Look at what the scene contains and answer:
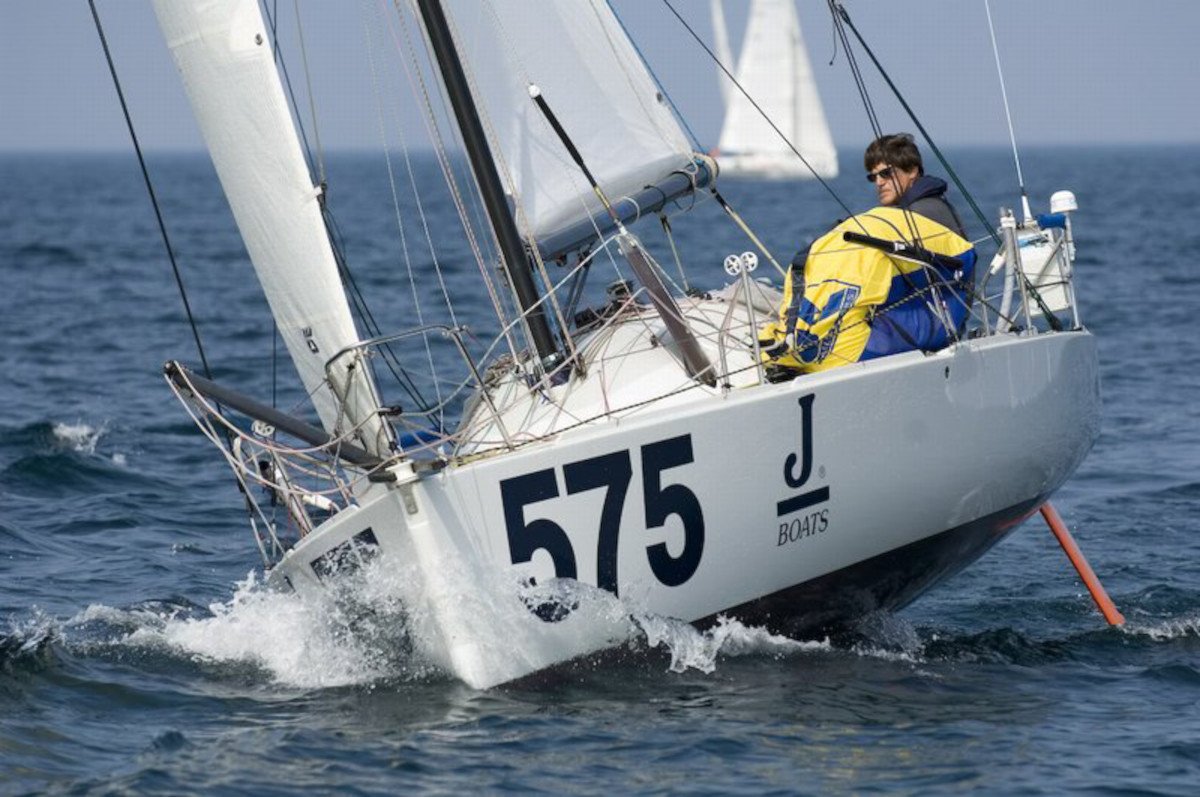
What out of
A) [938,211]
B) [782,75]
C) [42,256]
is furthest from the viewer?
[782,75]

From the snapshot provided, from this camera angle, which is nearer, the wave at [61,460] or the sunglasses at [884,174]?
the sunglasses at [884,174]

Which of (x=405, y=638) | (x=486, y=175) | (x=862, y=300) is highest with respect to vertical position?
(x=486, y=175)

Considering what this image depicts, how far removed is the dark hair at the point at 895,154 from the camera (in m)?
6.94

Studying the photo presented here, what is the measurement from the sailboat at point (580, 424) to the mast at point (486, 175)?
0.01m

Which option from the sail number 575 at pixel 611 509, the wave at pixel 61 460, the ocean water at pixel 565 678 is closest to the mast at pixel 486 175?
the sail number 575 at pixel 611 509

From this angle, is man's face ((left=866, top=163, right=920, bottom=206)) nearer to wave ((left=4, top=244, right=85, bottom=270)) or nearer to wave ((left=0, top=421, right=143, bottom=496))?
wave ((left=0, top=421, right=143, bottom=496))

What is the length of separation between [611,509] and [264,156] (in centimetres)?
168

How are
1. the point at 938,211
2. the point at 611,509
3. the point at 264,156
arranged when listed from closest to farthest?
the point at 611,509 < the point at 264,156 < the point at 938,211

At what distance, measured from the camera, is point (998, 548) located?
9070 mm

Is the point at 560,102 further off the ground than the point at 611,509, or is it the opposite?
the point at 560,102

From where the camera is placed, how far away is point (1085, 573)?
757 cm

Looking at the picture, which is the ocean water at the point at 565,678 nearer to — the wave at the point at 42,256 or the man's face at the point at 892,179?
the man's face at the point at 892,179

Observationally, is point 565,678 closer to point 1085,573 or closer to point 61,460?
point 1085,573

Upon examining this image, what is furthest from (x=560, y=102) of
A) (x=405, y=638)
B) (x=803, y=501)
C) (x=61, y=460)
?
(x=61, y=460)
